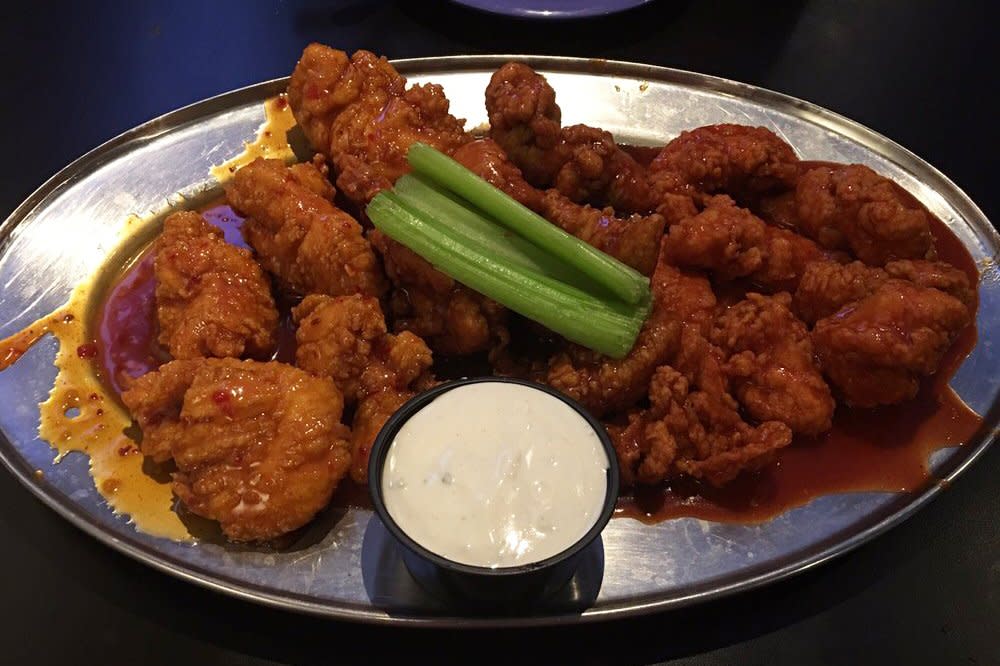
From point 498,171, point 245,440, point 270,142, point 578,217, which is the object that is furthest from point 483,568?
point 270,142

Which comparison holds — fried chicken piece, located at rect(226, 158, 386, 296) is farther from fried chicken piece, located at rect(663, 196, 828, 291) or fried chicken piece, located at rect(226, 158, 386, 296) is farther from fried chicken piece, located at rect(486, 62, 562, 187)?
fried chicken piece, located at rect(663, 196, 828, 291)

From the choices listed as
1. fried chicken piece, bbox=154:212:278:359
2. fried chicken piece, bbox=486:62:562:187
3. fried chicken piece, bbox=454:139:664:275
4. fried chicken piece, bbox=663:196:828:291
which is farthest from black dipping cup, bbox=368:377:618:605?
fried chicken piece, bbox=486:62:562:187

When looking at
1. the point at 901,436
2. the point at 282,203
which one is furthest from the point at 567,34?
the point at 901,436

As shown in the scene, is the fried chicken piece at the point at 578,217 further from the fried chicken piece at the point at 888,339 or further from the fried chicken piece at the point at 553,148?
the fried chicken piece at the point at 888,339

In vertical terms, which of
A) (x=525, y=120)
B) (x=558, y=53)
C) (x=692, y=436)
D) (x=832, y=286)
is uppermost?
(x=525, y=120)

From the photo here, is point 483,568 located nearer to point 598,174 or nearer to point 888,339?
point 888,339

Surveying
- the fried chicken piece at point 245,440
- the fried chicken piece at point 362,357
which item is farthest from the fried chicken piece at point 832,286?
the fried chicken piece at point 245,440

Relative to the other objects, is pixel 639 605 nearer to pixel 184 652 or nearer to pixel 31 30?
pixel 184 652
